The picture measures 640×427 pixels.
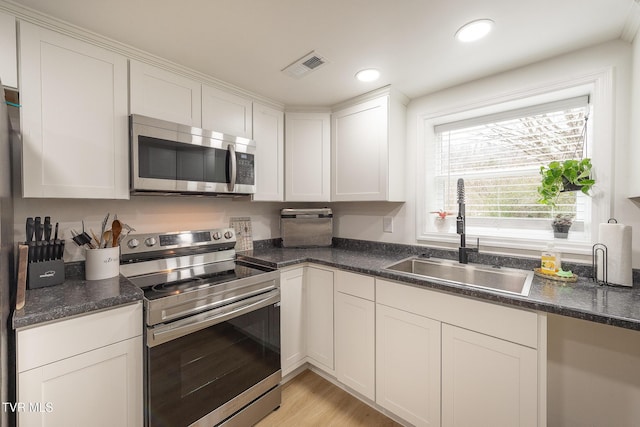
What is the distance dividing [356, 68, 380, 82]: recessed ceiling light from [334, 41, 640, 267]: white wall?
0.53m

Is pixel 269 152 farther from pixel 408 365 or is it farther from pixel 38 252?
pixel 408 365

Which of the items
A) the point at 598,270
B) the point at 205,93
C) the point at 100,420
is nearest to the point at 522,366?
the point at 598,270

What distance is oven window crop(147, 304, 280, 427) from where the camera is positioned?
125 cm

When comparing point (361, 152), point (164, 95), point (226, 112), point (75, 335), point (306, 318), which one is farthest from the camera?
point (361, 152)

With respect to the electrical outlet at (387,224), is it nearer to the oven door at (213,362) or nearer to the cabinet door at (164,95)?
the oven door at (213,362)

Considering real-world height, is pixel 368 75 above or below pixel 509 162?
above

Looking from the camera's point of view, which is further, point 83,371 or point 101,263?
point 101,263

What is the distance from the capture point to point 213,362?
1437mm

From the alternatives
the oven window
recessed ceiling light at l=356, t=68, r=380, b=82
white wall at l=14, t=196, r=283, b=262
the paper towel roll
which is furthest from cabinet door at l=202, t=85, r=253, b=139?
the paper towel roll

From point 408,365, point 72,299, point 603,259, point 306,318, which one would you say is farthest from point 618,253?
point 72,299

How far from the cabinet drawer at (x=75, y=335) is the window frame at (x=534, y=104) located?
6.47ft

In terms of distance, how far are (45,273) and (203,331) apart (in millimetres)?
816

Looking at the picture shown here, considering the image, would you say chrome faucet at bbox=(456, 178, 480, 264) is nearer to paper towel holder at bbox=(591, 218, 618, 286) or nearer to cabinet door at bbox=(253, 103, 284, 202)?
paper towel holder at bbox=(591, 218, 618, 286)

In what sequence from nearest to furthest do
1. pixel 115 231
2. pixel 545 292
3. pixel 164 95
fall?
1. pixel 545 292
2. pixel 115 231
3. pixel 164 95
